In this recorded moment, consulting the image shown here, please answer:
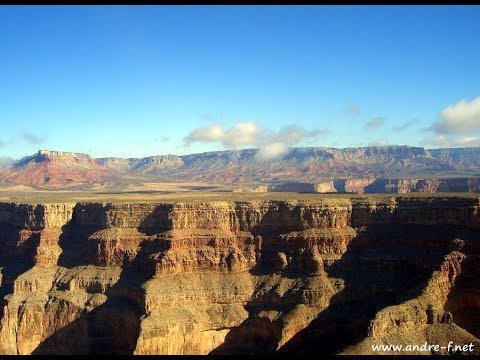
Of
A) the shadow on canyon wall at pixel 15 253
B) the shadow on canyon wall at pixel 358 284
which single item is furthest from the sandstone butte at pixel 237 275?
the shadow on canyon wall at pixel 15 253

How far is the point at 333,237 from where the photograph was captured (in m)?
61.1

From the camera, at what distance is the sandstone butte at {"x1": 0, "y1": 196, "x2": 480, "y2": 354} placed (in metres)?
51.5

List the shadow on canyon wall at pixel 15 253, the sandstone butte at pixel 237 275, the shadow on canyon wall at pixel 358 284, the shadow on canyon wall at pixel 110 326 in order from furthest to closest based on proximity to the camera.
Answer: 1. the shadow on canyon wall at pixel 15 253
2. the shadow on canyon wall at pixel 110 326
3. the sandstone butte at pixel 237 275
4. the shadow on canyon wall at pixel 358 284

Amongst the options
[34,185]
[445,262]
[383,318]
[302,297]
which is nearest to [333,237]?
[302,297]

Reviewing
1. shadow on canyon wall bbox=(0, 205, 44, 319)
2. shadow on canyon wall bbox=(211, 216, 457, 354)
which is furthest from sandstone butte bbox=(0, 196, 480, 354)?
shadow on canyon wall bbox=(0, 205, 44, 319)

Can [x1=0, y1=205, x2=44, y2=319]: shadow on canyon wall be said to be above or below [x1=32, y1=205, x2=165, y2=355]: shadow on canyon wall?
above

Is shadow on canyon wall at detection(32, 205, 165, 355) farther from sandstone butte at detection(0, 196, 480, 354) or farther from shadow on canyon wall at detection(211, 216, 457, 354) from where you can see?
shadow on canyon wall at detection(211, 216, 457, 354)

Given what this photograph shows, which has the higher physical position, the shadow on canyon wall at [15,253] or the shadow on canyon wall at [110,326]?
the shadow on canyon wall at [15,253]

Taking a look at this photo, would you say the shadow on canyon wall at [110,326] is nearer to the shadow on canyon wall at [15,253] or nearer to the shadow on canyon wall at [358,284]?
the shadow on canyon wall at [358,284]

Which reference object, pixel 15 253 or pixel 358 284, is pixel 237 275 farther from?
pixel 15 253

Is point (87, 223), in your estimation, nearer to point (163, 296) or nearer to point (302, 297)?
point (163, 296)

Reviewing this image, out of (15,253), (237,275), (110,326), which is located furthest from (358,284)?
(15,253)

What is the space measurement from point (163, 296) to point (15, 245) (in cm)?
3009

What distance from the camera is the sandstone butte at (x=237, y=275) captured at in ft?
169
